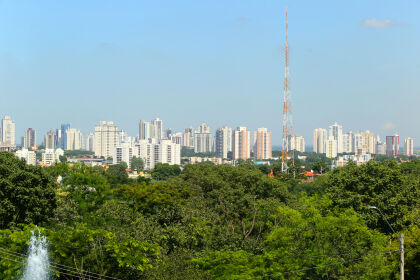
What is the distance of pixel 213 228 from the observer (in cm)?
1858

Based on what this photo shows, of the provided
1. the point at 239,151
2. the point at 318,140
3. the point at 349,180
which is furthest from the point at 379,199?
the point at 318,140

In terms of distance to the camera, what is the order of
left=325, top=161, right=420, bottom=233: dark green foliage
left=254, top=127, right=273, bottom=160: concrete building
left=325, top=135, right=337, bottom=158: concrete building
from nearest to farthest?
left=325, top=161, right=420, bottom=233: dark green foliage → left=254, top=127, right=273, bottom=160: concrete building → left=325, top=135, right=337, bottom=158: concrete building

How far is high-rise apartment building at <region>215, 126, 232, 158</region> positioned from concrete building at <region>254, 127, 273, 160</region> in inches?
443

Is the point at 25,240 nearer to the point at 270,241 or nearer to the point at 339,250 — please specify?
the point at 270,241

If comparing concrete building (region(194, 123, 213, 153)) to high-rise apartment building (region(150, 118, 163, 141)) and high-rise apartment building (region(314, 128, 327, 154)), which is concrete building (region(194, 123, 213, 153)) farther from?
high-rise apartment building (region(314, 128, 327, 154))

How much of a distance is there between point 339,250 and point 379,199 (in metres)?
5.80

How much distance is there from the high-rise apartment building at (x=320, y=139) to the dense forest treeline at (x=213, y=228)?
169 metres

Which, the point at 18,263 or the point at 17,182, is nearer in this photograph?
the point at 18,263

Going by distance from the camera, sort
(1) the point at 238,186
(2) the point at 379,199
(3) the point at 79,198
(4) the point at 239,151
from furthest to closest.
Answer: (4) the point at 239,151
(1) the point at 238,186
(3) the point at 79,198
(2) the point at 379,199

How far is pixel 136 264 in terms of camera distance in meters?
13.1

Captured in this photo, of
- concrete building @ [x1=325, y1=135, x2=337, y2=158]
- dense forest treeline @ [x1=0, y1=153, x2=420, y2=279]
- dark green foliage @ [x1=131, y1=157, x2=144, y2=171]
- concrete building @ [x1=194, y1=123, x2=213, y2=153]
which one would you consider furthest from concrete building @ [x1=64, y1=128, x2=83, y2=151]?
dense forest treeline @ [x1=0, y1=153, x2=420, y2=279]

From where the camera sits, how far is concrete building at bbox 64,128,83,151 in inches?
7717

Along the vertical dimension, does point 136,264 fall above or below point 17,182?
below

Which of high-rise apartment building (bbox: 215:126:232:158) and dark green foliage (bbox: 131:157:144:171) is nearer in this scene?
dark green foliage (bbox: 131:157:144:171)
